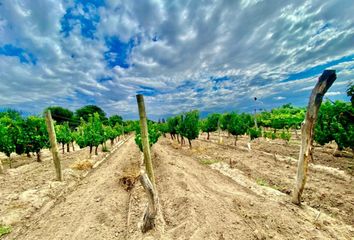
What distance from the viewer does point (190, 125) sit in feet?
71.9

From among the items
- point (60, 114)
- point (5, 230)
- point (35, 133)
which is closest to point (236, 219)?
point (5, 230)

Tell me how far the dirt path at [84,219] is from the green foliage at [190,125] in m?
14.0

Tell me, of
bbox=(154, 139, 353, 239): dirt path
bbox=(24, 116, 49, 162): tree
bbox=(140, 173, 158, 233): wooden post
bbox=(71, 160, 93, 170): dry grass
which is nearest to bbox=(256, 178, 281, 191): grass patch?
bbox=(154, 139, 353, 239): dirt path

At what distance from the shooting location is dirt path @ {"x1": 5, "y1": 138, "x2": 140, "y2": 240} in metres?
5.21

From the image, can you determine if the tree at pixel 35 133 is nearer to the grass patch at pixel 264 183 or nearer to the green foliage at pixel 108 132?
the green foliage at pixel 108 132

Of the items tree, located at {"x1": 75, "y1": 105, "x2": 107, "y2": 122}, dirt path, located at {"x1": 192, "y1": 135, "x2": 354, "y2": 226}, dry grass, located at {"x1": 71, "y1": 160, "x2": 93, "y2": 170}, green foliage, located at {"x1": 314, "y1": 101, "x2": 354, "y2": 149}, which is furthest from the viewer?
tree, located at {"x1": 75, "y1": 105, "x2": 107, "y2": 122}

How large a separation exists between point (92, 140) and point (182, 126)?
1037cm

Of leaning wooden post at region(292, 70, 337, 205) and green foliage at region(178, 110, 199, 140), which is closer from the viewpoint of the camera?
leaning wooden post at region(292, 70, 337, 205)

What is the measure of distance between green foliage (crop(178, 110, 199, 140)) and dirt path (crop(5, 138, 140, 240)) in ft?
46.0

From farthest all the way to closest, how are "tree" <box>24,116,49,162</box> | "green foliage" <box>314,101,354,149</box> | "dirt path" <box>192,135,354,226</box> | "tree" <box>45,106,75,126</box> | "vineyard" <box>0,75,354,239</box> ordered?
"tree" <box>45,106,75,126</box> → "tree" <box>24,116,49,162</box> → "green foliage" <box>314,101,354,149</box> → "dirt path" <box>192,135,354,226</box> → "vineyard" <box>0,75,354,239</box>

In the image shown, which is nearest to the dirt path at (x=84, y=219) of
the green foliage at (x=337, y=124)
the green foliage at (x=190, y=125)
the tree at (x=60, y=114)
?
the green foliage at (x=337, y=124)

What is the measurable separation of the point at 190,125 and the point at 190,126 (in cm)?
12

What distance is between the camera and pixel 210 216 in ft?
17.3

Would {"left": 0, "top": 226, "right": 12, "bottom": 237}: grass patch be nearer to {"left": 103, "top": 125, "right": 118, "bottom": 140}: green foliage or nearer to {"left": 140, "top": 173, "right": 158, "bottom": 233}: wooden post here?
{"left": 140, "top": 173, "right": 158, "bottom": 233}: wooden post
